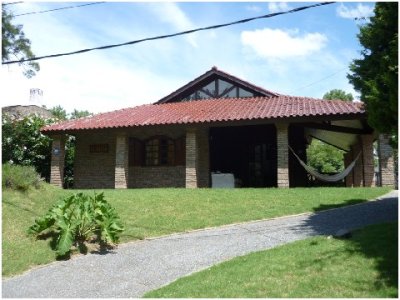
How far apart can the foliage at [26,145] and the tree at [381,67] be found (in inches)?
636

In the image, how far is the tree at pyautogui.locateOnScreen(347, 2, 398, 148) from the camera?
7941mm

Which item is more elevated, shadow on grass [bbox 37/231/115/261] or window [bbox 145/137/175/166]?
window [bbox 145/137/175/166]

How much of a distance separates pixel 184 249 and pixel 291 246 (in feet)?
Answer: 7.05

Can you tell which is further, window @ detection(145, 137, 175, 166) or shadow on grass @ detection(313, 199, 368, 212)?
window @ detection(145, 137, 175, 166)

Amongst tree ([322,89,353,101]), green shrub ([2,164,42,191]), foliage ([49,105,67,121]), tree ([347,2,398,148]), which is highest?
tree ([322,89,353,101])

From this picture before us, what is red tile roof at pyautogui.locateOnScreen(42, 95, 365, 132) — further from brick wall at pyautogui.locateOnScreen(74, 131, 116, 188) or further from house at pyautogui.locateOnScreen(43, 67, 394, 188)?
brick wall at pyautogui.locateOnScreen(74, 131, 116, 188)

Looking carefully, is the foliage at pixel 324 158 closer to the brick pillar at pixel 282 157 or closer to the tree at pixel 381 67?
the brick pillar at pixel 282 157

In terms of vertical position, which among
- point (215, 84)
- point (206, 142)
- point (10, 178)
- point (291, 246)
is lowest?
point (291, 246)

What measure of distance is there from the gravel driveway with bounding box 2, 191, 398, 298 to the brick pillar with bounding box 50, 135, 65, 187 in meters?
10.4

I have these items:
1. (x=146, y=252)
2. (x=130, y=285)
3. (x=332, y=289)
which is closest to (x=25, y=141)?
(x=146, y=252)

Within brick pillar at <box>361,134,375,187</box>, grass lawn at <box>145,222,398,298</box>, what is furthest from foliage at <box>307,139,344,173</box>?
grass lawn at <box>145,222,398,298</box>

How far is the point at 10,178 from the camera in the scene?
10.9 m

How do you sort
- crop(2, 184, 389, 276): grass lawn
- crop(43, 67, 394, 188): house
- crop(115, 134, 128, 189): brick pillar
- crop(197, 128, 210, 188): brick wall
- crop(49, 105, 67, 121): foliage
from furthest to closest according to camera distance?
crop(49, 105, 67, 121): foliage < crop(197, 128, 210, 188): brick wall < crop(115, 134, 128, 189): brick pillar < crop(43, 67, 394, 188): house < crop(2, 184, 389, 276): grass lawn

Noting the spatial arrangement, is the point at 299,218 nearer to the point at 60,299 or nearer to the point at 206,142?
the point at 60,299
